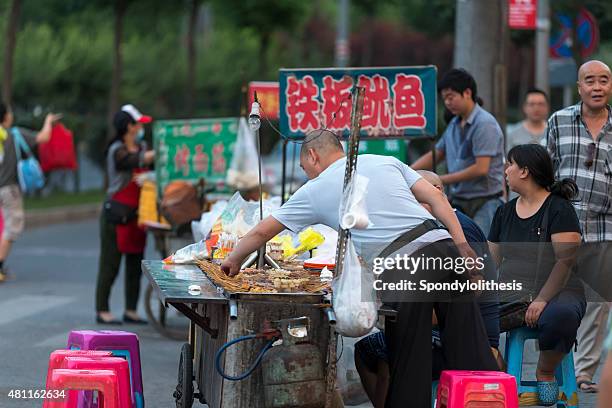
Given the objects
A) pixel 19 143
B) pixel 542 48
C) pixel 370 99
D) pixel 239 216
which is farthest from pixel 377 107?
pixel 542 48

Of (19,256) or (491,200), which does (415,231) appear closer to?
(491,200)

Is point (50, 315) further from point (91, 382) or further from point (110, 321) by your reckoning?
point (91, 382)

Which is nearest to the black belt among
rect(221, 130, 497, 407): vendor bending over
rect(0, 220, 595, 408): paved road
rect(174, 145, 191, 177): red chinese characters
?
rect(221, 130, 497, 407): vendor bending over

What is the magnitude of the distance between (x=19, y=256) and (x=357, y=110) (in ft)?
34.9

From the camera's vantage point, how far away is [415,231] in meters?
5.89

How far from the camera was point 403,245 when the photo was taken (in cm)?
588

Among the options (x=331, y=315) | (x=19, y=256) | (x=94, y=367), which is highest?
(x=331, y=315)

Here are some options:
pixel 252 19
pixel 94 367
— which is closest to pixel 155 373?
pixel 94 367

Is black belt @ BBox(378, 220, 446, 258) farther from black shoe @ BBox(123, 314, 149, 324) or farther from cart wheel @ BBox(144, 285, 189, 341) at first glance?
black shoe @ BBox(123, 314, 149, 324)

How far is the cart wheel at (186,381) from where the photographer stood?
6.43 metres

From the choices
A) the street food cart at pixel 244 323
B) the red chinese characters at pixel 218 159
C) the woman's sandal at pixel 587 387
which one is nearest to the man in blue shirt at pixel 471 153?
the woman's sandal at pixel 587 387

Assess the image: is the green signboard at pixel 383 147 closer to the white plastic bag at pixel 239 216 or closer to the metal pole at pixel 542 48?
the white plastic bag at pixel 239 216

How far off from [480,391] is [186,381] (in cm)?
155

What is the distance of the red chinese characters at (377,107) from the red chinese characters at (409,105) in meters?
→ 0.06
